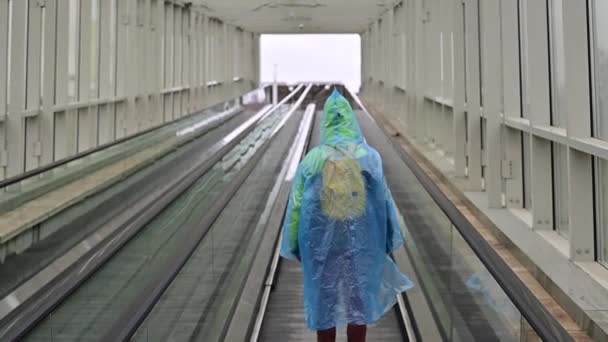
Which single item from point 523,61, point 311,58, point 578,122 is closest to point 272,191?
point 523,61

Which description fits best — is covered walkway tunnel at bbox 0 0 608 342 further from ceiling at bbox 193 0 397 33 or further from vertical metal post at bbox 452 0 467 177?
ceiling at bbox 193 0 397 33

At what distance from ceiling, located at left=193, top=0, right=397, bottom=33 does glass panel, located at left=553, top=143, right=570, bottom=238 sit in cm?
1141

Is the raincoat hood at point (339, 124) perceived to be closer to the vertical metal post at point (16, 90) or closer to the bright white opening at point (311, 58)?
the vertical metal post at point (16, 90)

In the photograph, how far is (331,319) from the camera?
377 cm

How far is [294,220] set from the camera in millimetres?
3838

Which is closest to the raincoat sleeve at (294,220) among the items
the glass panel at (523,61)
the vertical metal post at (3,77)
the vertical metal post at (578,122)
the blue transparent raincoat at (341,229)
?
the blue transparent raincoat at (341,229)

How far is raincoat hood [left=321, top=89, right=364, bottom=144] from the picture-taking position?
3840mm

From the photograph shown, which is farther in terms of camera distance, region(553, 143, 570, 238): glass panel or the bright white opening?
the bright white opening

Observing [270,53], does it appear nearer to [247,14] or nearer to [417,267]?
[247,14]

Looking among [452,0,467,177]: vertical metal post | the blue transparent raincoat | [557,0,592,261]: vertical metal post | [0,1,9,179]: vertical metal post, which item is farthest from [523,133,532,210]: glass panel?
[0,1,9,179]: vertical metal post

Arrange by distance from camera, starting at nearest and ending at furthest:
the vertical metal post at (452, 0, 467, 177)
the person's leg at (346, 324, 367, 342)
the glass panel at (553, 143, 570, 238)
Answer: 1. the person's leg at (346, 324, 367, 342)
2. the glass panel at (553, 143, 570, 238)
3. the vertical metal post at (452, 0, 467, 177)

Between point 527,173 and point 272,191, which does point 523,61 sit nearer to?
point 527,173

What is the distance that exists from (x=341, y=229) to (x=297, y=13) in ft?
55.7

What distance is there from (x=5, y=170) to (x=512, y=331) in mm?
7476
